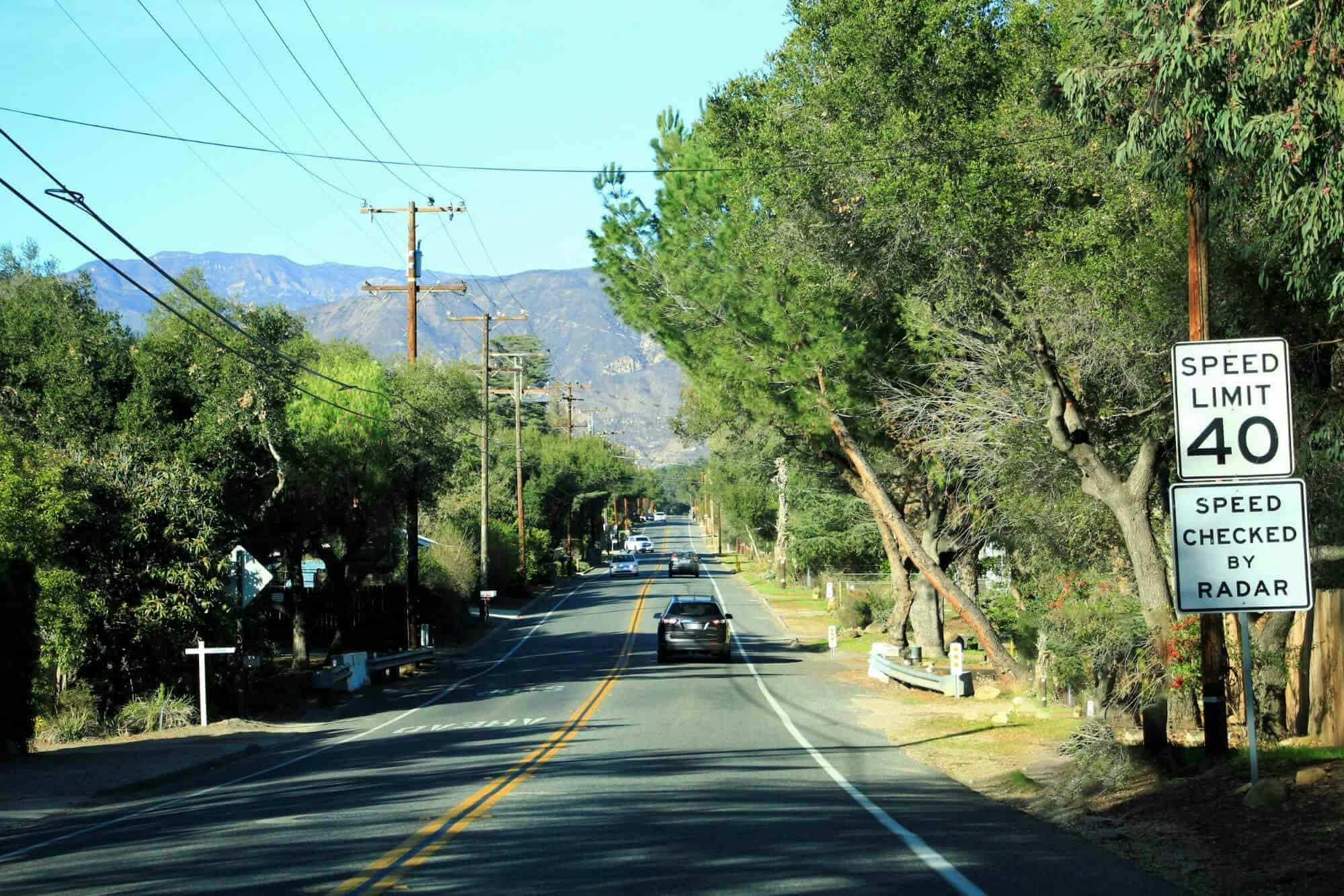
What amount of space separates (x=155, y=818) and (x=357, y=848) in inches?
138

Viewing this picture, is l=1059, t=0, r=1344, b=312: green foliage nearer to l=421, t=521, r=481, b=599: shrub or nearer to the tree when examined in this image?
the tree

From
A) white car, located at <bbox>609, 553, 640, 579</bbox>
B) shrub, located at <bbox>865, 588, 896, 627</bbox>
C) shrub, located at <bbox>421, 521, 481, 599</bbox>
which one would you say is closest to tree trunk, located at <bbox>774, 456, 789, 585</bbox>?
white car, located at <bbox>609, 553, 640, 579</bbox>

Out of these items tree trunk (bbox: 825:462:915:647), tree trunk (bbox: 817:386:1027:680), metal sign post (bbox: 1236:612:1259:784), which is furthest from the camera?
tree trunk (bbox: 825:462:915:647)

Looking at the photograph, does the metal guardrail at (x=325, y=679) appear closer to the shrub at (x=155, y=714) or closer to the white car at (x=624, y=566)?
the shrub at (x=155, y=714)

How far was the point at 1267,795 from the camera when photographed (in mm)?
9945

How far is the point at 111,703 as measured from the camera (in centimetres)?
2269

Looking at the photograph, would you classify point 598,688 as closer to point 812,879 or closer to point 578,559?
point 812,879

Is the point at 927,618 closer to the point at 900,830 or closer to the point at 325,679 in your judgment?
the point at 325,679

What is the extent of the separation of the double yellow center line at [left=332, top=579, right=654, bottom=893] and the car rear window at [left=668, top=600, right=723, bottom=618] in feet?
42.5

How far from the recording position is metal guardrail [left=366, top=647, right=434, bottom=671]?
1259 inches

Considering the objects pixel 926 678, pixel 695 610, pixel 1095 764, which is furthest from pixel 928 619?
pixel 1095 764

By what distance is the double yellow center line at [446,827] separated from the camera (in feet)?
28.6

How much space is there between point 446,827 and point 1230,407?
23.8 ft

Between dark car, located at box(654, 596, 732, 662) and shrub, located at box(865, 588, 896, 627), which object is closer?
dark car, located at box(654, 596, 732, 662)
